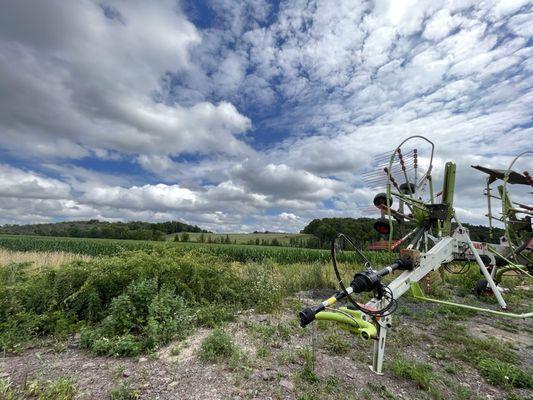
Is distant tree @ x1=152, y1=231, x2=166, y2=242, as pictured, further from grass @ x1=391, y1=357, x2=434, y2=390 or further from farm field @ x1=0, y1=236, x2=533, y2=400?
grass @ x1=391, y1=357, x2=434, y2=390

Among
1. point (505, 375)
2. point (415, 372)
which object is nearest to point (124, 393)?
point (415, 372)

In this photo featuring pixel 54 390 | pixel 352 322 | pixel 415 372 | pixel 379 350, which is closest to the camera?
pixel 352 322

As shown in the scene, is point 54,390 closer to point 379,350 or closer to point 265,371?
point 265,371

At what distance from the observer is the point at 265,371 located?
3.62m

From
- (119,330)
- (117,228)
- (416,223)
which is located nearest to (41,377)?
(119,330)

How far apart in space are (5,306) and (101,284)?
147 cm

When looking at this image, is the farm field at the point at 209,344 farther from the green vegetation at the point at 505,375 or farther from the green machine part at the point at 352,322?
the green machine part at the point at 352,322

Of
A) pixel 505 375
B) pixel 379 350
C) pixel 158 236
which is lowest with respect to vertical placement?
pixel 505 375

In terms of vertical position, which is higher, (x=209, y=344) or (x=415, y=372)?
(x=209, y=344)

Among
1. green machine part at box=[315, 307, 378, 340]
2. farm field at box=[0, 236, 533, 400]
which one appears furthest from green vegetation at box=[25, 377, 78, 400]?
green machine part at box=[315, 307, 378, 340]

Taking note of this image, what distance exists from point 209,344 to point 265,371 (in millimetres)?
909

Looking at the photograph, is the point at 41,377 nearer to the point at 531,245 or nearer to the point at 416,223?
the point at 416,223

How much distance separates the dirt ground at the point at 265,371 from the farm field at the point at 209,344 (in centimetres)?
2

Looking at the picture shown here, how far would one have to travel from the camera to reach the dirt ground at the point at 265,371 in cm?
319
